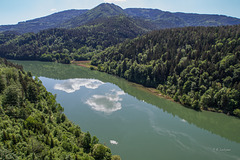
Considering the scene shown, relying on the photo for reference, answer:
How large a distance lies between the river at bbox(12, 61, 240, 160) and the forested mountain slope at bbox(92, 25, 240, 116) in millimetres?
5859

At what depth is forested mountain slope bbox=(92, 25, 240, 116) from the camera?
57.8m

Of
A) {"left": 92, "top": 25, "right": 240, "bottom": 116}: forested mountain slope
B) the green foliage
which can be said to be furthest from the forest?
{"left": 92, "top": 25, "right": 240, "bottom": 116}: forested mountain slope

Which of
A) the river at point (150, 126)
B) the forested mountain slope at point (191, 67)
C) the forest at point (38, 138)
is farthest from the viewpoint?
the forested mountain slope at point (191, 67)

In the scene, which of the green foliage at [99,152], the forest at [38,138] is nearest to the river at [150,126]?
the green foliage at [99,152]

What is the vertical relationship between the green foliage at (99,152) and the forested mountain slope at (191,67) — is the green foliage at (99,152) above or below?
below

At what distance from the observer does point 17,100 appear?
3578 cm

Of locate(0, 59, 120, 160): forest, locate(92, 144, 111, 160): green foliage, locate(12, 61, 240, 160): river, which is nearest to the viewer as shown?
locate(0, 59, 120, 160): forest

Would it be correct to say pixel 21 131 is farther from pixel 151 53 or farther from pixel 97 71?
pixel 97 71

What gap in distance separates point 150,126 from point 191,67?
38888mm

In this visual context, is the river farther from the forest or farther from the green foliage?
the forest

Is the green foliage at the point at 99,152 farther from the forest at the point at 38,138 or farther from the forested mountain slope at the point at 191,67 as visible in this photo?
the forested mountain slope at the point at 191,67

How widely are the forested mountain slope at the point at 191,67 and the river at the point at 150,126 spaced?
19.2ft

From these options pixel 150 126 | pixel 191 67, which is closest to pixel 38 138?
pixel 150 126

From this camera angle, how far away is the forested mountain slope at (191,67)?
189ft
